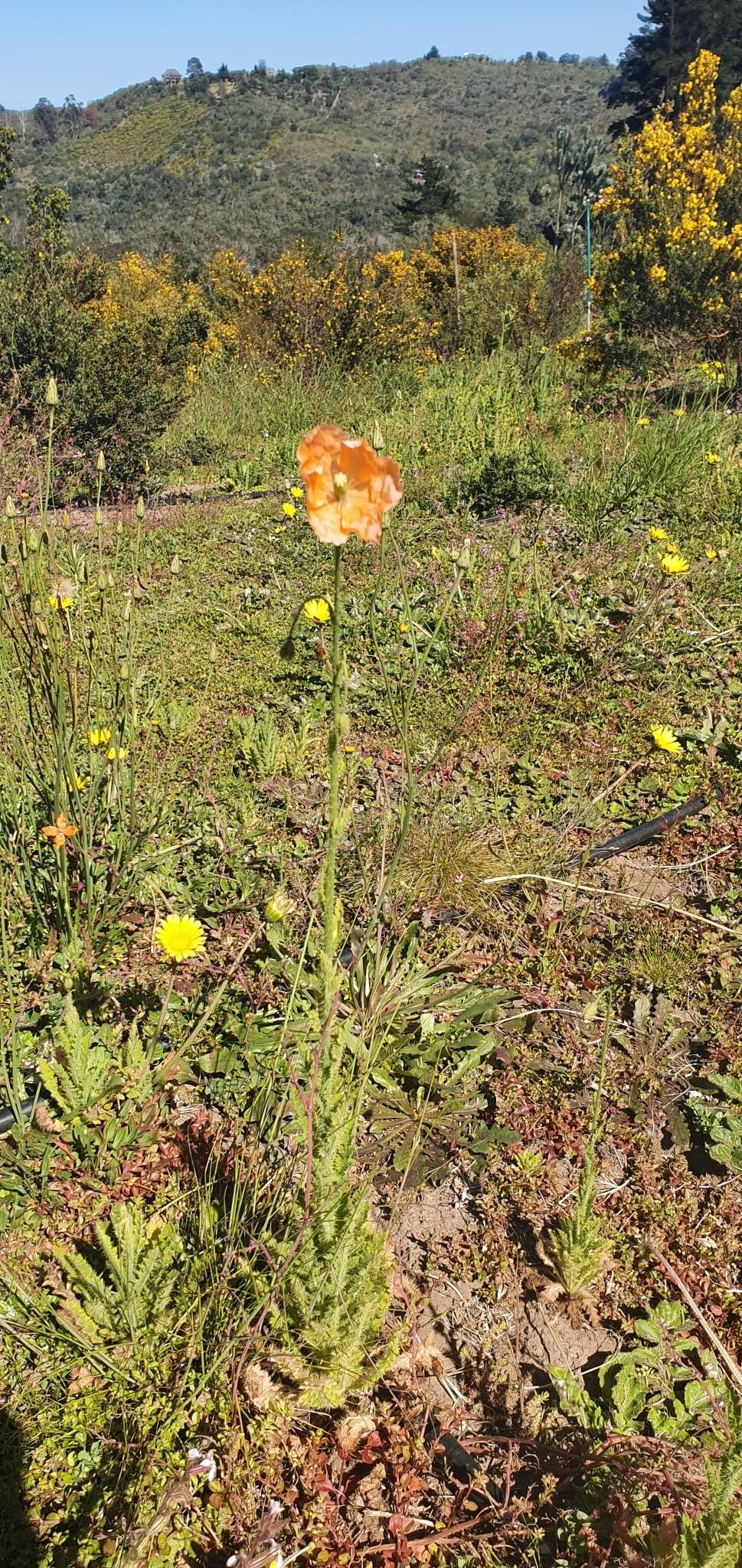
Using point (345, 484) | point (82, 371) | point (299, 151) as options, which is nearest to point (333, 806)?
point (345, 484)

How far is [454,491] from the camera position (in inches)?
183

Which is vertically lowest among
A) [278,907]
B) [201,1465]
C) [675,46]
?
[201,1465]

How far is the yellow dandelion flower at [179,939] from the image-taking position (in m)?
1.46

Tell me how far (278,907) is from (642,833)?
116 cm

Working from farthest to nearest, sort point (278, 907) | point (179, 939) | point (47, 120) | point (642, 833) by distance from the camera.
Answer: point (47, 120) < point (642, 833) < point (278, 907) < point (179, 939)

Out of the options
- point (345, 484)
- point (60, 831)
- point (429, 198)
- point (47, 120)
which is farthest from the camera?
point (47, 120)

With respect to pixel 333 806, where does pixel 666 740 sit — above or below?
below

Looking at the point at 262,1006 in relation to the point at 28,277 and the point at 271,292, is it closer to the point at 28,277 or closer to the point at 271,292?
the point at 28,277

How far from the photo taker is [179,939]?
4.91 ft

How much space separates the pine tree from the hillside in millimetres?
4390

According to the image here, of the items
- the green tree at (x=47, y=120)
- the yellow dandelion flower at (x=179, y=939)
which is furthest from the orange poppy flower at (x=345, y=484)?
the green tree at (x=47, y=120)

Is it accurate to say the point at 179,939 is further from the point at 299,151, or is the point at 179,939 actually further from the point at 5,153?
the point at 299,151

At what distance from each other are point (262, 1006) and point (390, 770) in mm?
1072

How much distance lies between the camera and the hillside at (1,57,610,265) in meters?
31.3
